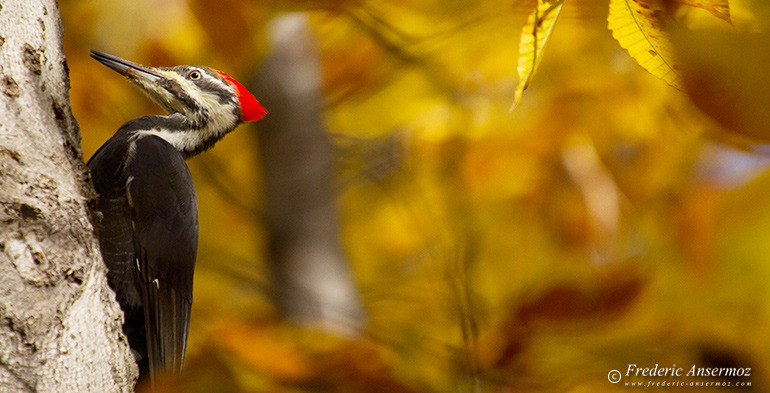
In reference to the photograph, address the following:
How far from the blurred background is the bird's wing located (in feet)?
3.54

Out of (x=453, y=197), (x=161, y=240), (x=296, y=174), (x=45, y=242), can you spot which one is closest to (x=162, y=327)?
(x=161, y=240)

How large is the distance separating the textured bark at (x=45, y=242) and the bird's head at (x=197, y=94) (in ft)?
2.68

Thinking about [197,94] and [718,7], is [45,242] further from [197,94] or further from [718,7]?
[718,7]

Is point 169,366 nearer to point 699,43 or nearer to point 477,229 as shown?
point 477,229

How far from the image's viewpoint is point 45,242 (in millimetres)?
1369

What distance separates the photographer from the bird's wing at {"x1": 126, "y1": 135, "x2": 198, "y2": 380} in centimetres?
195

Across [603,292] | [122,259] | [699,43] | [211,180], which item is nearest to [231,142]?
[211,180]

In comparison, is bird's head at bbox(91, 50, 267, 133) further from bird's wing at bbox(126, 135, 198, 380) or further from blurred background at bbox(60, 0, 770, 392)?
blurred background at bbox(60, 0, 770, 392)

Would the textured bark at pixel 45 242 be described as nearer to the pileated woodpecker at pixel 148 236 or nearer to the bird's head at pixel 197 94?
the pileated woodpecker at pixel 148 236

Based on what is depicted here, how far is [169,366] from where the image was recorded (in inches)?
78.9

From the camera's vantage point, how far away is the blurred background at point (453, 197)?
3.55 meters

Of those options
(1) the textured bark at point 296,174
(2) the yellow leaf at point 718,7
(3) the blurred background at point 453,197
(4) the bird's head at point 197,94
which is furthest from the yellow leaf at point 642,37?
(1) the textured bark at point 296,174

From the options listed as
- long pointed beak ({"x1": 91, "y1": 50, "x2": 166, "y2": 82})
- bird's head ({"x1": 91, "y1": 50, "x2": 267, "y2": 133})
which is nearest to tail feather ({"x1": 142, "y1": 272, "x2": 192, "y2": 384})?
bird's head ({"x1": 91, "y1": 50, "x2": 267, "y2": 133})

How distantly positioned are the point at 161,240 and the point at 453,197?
10.9ft
